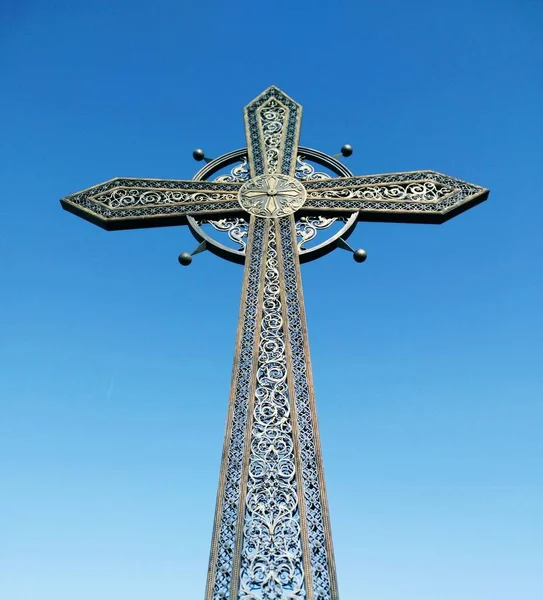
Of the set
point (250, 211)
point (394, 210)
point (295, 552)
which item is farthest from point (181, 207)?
point (295, 552)

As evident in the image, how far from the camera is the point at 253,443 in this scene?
5148mm

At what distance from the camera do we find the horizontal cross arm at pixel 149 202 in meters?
7.12

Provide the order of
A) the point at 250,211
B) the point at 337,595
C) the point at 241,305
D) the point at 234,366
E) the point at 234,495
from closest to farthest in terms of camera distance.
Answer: the point at 337,595
the point at 234,495
the point at 234,366
the point at 241,305
the point at 250,211

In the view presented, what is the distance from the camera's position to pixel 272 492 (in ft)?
16.0

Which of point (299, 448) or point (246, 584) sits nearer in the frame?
point (246, 584)

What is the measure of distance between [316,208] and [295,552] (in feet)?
11.5

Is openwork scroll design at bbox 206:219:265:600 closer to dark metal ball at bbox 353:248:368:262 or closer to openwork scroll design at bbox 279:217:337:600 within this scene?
openwork scroll design at bbox 279:217:337:600

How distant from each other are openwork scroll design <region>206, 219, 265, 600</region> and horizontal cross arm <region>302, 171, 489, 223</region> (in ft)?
3.54

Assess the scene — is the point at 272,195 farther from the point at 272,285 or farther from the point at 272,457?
the point at 272,457

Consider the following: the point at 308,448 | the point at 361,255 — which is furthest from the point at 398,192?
the point at 308,448

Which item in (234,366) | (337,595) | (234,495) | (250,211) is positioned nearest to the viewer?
(337,595)

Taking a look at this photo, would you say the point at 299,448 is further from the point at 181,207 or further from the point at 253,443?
the point at 181,207

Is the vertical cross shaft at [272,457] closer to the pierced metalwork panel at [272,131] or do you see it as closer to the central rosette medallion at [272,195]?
the central rosette medallion at [272,195]

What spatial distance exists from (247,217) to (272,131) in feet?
5.11
